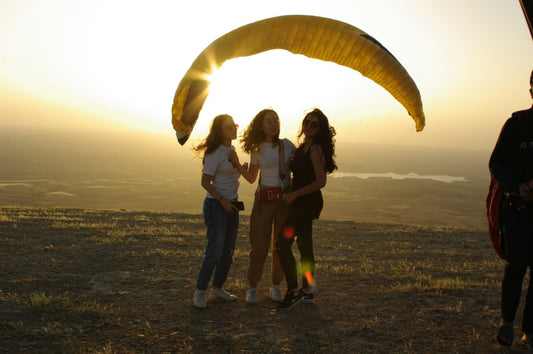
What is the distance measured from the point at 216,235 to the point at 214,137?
51.4 inches

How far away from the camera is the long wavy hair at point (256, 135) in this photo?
5.40m

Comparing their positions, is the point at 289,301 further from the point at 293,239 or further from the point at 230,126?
the point at 230,126

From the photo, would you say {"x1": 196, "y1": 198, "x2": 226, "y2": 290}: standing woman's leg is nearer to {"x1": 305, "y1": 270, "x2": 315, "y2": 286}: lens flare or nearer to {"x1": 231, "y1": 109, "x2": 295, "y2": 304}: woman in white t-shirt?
{"x1": 231, "y1": 109, "x2": 295, "y2": 304}: woman in white t-shirt

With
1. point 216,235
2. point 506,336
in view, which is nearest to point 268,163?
point 216,235

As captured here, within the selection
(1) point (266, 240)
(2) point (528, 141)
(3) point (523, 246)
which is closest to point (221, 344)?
(1) point (266, 240)

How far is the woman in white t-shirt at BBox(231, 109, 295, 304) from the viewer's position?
5.34m

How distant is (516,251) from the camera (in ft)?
13.3

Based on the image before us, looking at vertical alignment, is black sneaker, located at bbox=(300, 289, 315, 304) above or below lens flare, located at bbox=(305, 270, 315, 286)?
below

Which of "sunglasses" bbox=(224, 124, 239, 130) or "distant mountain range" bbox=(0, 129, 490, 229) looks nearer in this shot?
"sunglasses" bbox=(224, 124, 239, 130)

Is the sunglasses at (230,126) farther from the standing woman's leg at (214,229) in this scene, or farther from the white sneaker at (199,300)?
the white sneaker at (199,300)

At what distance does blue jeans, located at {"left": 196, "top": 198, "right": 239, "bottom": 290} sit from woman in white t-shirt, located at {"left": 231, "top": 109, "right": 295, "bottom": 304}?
32 cm

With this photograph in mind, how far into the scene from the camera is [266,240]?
5531mm

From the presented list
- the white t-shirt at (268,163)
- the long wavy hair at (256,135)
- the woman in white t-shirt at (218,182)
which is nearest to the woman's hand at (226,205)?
the woman in white t-shirt at (218,182)

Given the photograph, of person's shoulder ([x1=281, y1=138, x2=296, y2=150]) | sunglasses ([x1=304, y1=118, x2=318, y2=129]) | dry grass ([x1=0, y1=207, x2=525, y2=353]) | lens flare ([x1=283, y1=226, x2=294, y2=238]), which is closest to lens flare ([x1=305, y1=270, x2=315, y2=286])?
dry grass ([x1=0, y1=207, x2=525, y2=353])
